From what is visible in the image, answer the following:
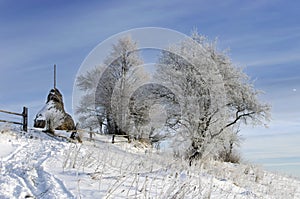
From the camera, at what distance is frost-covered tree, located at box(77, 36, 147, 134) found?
105ft

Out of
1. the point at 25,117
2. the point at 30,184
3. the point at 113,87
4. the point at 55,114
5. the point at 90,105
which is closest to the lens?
the point at 30,184

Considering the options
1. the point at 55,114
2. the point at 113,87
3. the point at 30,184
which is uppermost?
the point at 113,87

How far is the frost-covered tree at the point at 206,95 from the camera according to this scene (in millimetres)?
24188

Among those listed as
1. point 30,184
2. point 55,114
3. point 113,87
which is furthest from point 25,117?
point 30,184

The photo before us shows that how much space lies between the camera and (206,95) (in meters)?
24.3

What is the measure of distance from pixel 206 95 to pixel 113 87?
10.7 meters

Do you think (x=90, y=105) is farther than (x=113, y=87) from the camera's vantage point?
Yes

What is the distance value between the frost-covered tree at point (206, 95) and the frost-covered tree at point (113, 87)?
20.5 ft

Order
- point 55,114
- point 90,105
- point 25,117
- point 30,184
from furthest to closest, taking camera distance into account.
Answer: point 90,105, point 55,114, point 25,117, point 30,184

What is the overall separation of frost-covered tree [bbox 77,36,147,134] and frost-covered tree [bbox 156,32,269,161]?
20.5ft

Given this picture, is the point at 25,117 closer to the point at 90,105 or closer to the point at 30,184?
the point at 90,105

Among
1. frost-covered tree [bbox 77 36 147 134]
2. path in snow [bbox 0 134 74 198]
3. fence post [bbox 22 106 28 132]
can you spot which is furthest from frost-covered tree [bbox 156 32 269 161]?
path in snow [bbox 0 134 74 198]

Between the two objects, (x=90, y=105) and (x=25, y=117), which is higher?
(x=90, y=105)

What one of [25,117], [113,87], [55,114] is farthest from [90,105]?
[25,117]
